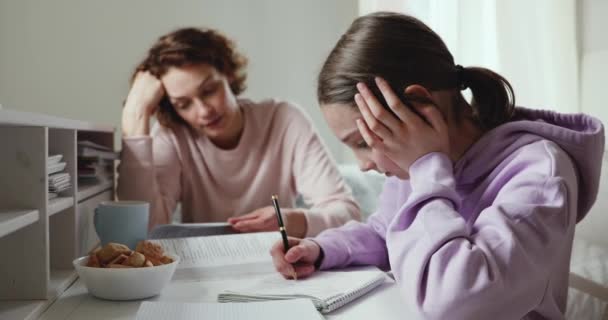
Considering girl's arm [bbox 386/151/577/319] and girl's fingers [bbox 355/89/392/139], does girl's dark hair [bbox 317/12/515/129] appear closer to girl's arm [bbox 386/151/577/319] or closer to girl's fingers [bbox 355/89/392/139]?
girl's fingers [bbox 355/89/392/139]

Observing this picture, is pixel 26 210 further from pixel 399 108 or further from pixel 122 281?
pixel 399 108

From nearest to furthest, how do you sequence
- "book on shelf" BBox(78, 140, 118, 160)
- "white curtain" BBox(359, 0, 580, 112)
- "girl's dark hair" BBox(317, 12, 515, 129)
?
"girl's dark hair" BBox(317, 12, 515, 129)
"book on shelf" BBox(78, 140, 118, 160)
"white curtain" BBox(359, 0, 580, 112)

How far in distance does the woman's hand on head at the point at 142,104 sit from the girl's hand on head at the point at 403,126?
1.05 m

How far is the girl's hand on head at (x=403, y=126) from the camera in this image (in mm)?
816

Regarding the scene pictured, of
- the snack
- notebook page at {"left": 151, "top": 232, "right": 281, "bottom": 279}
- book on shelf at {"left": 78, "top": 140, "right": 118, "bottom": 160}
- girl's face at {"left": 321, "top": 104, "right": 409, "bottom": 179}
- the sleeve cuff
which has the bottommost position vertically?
notebook page at {"left": 151, "top": 232, "right": 281, "bottom": 279}

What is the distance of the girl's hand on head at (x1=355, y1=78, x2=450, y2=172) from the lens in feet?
2.68

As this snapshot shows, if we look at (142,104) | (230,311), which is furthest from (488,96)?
(142,104)

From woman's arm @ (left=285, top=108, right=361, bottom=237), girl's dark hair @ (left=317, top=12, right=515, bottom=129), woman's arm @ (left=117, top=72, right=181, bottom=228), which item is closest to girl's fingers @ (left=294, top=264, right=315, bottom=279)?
girl's dark hair @ (left=317, top=12, right=515, bottom=129)

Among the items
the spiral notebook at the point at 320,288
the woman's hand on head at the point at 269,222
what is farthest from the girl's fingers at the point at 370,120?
the woman's hand on head at the point at 269,222

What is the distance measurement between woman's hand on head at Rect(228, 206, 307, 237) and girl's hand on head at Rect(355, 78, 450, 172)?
570 mm

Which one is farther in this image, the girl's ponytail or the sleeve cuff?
the sleeve cuff

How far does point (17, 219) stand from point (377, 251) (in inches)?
24.5

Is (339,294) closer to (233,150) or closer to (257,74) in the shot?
(233,150)

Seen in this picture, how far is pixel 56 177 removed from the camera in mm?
952
